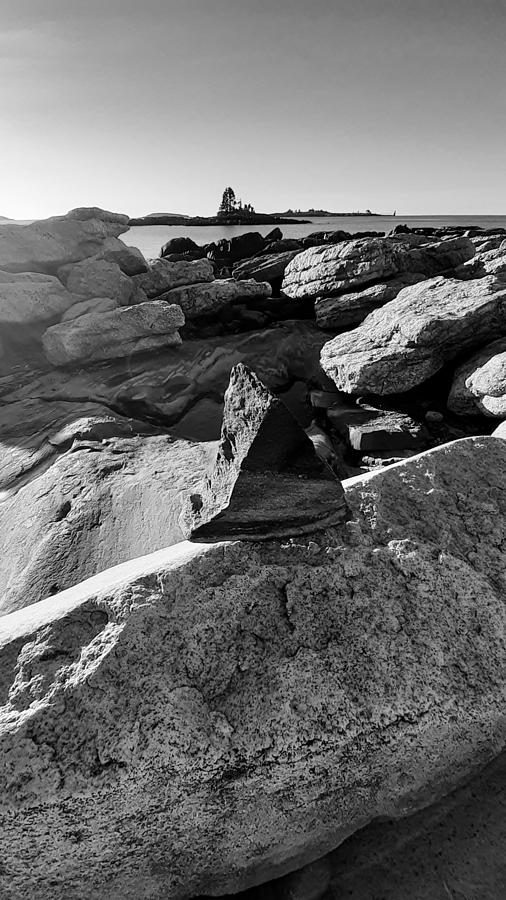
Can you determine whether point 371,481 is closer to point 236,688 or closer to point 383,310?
point 236,688

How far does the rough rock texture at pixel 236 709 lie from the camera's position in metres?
2.15

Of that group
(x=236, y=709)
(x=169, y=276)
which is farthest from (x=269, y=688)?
(x=169, y=276)

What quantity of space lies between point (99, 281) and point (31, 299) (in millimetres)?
1479

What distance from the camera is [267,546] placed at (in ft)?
9.61

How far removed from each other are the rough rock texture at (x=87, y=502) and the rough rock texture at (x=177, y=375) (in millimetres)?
807

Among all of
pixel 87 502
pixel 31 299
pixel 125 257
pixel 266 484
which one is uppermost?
pixel 125 257

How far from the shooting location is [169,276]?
12.0 meters

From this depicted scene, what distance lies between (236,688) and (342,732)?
50 cm

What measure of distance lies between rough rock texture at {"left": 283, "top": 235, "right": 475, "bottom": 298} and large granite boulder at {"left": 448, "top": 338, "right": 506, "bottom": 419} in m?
3.33

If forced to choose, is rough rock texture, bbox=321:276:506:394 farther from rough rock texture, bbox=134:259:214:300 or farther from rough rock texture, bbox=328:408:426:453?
rough rock texture, bbox=134:259:214:300

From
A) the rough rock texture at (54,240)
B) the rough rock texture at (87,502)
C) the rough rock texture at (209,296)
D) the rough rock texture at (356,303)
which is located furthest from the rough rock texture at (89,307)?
the rough rock texture at (356,303)

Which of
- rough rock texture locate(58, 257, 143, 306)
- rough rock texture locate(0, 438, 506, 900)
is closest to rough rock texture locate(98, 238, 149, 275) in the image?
rough rock texture locate(58, 257, 143, 306)

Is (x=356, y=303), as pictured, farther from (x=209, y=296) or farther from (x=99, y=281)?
(x=99, y=281)

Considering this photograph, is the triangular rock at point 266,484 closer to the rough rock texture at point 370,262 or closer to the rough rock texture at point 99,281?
the rough rock texture at point 370,262
